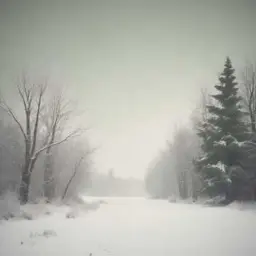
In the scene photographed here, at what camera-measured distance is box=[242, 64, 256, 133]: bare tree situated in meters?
14.1

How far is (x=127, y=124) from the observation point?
50.7 ft

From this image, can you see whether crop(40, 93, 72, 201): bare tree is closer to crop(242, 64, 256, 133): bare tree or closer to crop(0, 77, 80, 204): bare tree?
crop(0, 77, 80, 204): bare tree

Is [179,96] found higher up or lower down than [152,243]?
higher up

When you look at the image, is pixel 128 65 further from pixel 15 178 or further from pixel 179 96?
pixel 15 178

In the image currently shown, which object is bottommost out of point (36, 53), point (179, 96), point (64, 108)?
point (64, 108)

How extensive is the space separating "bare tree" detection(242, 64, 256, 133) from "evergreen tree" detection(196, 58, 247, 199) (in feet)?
1.67

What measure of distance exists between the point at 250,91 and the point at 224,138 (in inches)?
144

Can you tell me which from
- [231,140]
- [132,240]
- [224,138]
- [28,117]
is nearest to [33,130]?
[28,117]

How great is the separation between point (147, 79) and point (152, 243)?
11.6m

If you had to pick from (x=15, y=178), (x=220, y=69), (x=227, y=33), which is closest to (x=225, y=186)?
(x=220, y=69)

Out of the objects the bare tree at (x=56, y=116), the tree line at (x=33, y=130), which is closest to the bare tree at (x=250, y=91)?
the tree line at (x=33, y=130)

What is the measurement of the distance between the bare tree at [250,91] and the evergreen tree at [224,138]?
0.51m

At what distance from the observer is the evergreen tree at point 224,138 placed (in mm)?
13812

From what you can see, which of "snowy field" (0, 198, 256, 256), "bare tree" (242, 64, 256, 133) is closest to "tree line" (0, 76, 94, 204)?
"snowy field" (0, 198, 256, 256)
